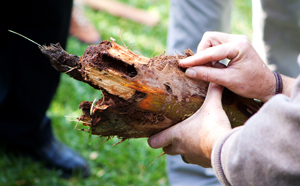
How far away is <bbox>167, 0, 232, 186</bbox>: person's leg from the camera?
2693 millimetres

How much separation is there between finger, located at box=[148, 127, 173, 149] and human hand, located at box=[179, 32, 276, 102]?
0.39 meters

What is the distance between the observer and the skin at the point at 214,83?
4.58ft

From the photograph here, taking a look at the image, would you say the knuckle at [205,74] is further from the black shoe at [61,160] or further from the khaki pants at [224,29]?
the black shoe at [61,160]

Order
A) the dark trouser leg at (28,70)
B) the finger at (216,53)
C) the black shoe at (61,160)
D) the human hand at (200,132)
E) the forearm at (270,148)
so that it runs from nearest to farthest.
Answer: the forearm at (270,148), the human hand at (200,132), the finger at (216,53), the dark trouser leg at (28,70), the black shoe at (61,160)

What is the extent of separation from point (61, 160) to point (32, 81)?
1.02 meters

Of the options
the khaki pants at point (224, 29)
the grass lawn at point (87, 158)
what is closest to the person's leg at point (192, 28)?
the khaki pants at point (224, 29)

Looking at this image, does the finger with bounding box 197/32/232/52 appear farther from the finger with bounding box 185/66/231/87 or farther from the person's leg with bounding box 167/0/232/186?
the person's leg with bounding box 167/0/232/186

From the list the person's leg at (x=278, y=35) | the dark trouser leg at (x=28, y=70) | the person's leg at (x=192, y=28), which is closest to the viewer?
the dark trouser leg at (x=28, y=70)

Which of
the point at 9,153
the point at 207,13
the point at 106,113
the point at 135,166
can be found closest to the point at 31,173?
the point at 9,153

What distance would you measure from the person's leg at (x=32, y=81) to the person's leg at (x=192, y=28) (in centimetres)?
111

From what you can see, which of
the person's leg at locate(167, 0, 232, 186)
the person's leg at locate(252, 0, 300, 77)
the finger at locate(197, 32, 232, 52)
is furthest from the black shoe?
the person's leg at locate(252, 0, 300, 77)

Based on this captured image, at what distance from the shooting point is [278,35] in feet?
8.55

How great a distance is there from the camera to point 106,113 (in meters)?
1.39

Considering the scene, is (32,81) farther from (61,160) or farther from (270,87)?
(270,87)
